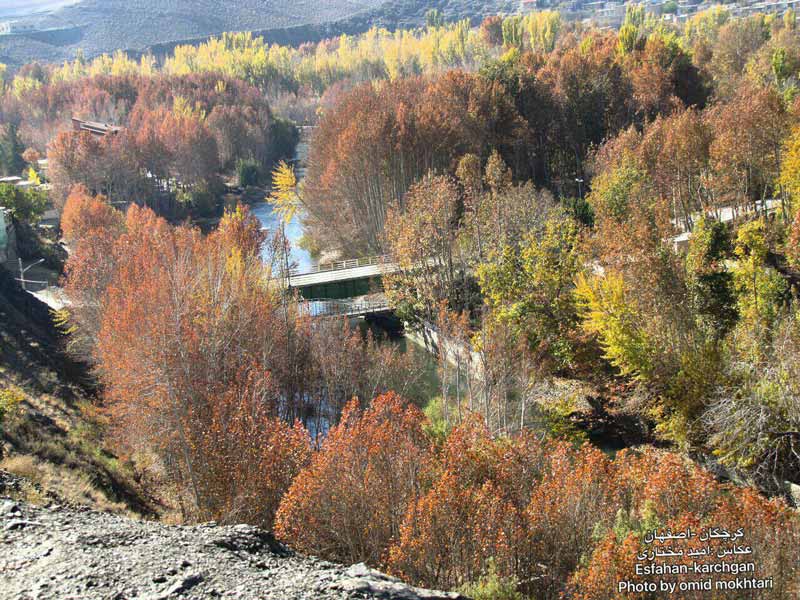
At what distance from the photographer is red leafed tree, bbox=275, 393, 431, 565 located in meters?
17.2

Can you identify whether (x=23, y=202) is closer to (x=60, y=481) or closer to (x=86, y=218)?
(x=86, y=218)

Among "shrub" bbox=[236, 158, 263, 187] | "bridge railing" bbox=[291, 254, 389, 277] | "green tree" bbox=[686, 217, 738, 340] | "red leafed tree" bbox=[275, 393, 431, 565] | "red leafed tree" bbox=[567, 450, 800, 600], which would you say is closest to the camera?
"red leafed tree" bbox=[567, 450, 800, 600]

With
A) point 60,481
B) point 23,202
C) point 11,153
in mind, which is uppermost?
point 11,153

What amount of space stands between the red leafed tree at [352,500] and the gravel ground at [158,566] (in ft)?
6.54

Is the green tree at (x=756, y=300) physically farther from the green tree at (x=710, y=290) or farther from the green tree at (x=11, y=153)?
the green tree at (x=11, y=153)

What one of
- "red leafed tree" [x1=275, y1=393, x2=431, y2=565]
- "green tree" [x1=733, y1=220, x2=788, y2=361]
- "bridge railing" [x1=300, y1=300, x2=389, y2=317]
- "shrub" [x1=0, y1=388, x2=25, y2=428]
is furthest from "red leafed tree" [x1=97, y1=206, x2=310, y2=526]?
"green tree" [x1=733, y1=220, x2=788, y2=361]

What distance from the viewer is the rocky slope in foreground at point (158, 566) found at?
1250 centimetres

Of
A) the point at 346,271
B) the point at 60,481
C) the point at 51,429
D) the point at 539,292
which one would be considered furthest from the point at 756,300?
the point at 346,271

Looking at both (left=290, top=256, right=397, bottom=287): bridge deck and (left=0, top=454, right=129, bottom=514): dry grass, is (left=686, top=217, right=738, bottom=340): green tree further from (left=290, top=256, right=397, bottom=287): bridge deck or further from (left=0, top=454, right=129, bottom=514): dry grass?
(left=0, top=454, right=129, bottom=514): dry grass

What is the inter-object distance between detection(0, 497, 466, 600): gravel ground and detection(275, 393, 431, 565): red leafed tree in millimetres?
1994

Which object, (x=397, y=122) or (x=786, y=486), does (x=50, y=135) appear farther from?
(x=786, y=486)

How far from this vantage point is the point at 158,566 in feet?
43.4

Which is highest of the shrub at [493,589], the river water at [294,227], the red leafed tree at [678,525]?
the red leafed tree at [678,525]

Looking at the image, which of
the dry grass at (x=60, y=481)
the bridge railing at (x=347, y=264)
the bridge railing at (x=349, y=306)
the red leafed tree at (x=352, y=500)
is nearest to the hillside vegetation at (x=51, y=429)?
the dry grass at (x=60, y=481)
